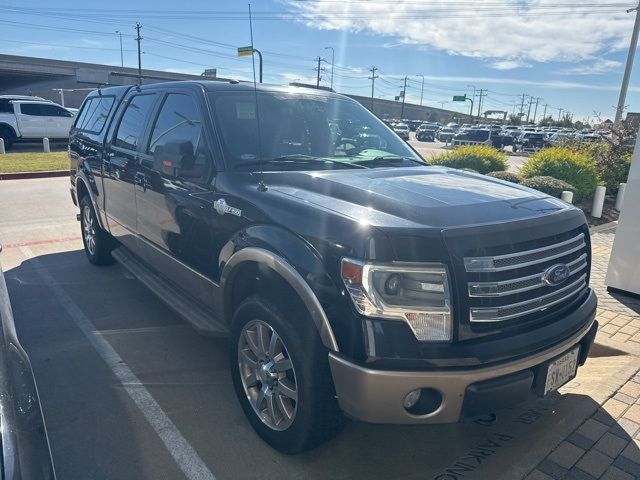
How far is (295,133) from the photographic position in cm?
371

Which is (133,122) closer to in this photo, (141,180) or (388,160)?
(141,180)

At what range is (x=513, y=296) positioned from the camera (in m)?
2.46

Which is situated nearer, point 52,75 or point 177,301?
point 177,301

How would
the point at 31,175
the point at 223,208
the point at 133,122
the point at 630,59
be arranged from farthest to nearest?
1. the point at 630,59
2. the point at 31,175
3. the point at 133,122
4. the point at 223,208

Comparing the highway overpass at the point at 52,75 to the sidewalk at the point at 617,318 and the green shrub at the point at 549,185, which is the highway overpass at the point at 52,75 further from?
the sidewalk at the point at 617,318

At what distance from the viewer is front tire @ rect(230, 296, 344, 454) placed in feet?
8.19

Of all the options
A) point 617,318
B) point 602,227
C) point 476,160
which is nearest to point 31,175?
point 476,160

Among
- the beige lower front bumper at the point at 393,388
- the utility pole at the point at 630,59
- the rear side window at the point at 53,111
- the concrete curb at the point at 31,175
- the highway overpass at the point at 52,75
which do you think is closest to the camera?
the beige lower front bumper at the point at 393,388

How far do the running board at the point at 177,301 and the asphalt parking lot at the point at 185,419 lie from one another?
0.45 metres

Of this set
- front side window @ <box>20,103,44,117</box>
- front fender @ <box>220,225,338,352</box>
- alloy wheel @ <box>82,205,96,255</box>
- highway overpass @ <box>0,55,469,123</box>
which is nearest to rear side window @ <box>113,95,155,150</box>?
alloy wheel @ <box>82,205,96,255</box>

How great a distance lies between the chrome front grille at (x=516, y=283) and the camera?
7.66 feet

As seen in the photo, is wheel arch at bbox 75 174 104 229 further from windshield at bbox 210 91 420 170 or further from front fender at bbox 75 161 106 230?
windshield at bbox 210 91 420 170

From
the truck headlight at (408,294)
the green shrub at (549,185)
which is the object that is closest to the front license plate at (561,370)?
the truck headlight at (408,294)

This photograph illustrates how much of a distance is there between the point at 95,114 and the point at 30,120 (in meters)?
18.5
